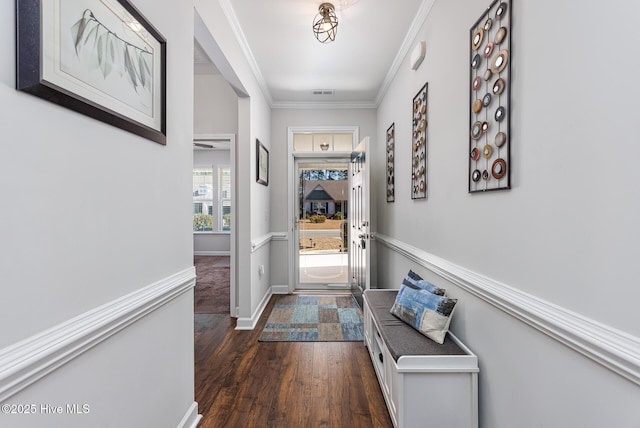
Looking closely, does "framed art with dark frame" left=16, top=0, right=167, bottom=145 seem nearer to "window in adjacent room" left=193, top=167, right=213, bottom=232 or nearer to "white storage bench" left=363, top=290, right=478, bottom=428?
"white storage bench" left=363, top=290, right=478, bottom=428

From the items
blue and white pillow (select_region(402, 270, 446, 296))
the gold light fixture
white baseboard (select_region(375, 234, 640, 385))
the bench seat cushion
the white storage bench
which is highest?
the gold light fixture

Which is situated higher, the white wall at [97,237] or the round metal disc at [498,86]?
the round metal disc at [498,86]

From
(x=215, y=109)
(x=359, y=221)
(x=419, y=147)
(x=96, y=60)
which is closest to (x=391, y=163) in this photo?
(x=359, y=221)

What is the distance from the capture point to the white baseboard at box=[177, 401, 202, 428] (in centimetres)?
153

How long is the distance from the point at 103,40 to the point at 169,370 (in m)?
1.36

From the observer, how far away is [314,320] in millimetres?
3172

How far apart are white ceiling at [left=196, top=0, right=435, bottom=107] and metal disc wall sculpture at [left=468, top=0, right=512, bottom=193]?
3.16ft

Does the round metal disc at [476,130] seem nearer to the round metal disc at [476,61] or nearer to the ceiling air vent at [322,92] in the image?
the round metal disc at [476,61]

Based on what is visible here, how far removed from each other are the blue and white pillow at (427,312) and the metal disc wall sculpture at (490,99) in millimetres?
649

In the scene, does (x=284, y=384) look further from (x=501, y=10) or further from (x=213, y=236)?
(x=213, y=236)

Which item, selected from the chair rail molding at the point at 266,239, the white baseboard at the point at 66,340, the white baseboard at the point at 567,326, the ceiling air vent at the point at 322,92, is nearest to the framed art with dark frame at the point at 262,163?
the chair rail molding at the point at 266,239

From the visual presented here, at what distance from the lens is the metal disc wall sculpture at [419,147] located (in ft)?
7.16

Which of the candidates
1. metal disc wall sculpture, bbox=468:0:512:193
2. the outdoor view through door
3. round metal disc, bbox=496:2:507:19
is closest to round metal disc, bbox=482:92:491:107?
metal disc wall sculpture, bbox=468:0:512:193

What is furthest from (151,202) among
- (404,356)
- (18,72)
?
(404,356)
